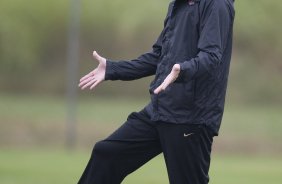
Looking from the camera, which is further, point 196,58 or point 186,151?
point 186,151

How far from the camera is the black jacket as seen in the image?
184 inches

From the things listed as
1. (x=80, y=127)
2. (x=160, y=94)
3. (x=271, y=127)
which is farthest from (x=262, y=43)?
(x=160, y=94)

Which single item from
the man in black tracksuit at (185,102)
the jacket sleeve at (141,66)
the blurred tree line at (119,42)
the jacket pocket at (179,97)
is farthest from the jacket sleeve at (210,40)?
the blurred tree line at (119,42)

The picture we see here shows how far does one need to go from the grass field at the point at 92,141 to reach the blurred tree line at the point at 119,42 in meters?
0.44

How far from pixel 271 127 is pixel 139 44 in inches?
147

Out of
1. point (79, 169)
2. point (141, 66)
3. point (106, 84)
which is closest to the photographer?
point (141, 66)

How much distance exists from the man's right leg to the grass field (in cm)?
474

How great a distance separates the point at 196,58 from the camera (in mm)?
4605

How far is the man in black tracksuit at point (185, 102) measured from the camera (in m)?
4.70

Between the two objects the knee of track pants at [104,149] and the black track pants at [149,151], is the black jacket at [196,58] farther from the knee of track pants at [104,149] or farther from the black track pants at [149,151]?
the knee of track pants at [104,149]

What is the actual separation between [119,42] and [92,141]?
3867 mm

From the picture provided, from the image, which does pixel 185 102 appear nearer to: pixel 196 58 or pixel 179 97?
pixel 179 97

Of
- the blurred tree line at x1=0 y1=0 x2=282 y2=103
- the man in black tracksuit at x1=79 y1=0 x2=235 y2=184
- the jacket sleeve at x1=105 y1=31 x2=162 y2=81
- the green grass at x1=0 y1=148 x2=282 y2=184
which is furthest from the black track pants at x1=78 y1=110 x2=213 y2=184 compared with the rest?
the blurred tree line at x1=0 y1=0 x2=282 y2=103

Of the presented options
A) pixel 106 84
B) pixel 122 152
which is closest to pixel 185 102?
pixel 122 152
